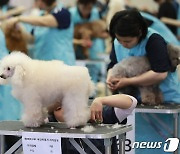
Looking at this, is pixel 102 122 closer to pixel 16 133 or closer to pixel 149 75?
pixel 16 133

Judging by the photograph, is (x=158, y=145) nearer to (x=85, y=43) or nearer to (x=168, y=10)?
(x=85, y=43)

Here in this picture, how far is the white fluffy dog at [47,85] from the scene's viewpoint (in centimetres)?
188

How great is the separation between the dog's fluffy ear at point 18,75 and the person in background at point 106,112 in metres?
0.22

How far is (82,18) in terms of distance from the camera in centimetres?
532

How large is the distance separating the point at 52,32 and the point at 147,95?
1683 millimetres

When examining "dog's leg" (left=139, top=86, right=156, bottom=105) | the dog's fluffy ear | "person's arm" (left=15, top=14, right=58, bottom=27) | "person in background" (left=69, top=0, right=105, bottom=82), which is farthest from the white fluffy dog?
"person in background" (left=69, top=0, right=105, bottom=82)

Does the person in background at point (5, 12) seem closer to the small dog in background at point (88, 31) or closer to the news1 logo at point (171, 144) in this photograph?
the small dog in background at point (88, 31)

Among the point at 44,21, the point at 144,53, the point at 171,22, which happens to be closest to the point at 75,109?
the point at 144,53

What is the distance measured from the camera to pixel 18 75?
73.2 inches

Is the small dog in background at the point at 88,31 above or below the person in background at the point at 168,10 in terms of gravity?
below

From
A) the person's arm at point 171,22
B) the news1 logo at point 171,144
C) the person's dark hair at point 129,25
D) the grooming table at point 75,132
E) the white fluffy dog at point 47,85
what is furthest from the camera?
the person's arm at point 171,22

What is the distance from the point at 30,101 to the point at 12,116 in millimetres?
1560

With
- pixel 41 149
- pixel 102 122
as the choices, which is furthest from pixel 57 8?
pixel 41 149

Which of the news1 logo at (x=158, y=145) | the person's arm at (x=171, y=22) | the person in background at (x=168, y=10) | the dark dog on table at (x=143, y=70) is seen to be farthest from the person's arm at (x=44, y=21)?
the person in background at (x=168, y=10)
